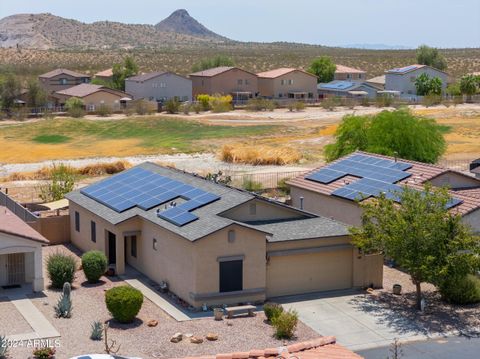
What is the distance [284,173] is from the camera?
60875mm

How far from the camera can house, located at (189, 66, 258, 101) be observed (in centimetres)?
12344

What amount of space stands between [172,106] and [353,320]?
274 ft

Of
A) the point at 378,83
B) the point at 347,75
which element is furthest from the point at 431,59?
the point at 378,83

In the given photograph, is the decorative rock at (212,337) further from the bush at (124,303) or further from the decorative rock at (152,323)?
the bush at (124,303)

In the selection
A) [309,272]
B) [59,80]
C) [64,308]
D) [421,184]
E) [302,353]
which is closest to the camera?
[302,353]

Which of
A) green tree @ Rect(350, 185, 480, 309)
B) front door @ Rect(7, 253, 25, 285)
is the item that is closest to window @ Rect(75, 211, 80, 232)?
front door @ Rect(7, 253, 25, 285)

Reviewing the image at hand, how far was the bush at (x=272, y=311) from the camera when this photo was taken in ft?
89.0

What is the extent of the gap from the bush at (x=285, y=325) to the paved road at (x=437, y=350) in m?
2.13

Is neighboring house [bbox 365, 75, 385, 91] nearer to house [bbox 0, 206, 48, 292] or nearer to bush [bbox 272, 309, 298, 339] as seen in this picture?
house [bbox 0, 206, 48, 292]

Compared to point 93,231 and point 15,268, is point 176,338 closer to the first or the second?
point 15,268

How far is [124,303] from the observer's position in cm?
2702

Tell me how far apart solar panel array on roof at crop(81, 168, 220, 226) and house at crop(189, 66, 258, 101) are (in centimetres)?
8434

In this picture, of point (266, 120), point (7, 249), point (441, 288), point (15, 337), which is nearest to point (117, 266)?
point (7, 249)

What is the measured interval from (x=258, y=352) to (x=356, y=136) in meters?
34.0
